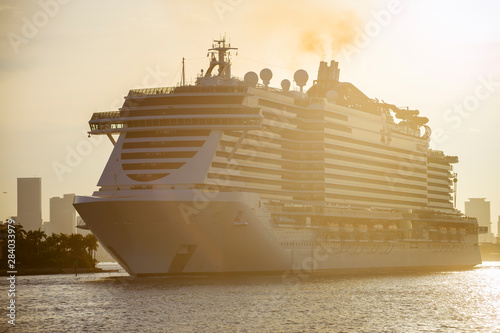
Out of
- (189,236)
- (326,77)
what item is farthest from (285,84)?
(189,236)

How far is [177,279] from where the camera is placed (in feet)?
283

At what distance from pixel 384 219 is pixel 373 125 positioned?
37.8ft

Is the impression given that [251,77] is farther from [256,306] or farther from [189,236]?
[256,306]

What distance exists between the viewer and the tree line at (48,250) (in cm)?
15150

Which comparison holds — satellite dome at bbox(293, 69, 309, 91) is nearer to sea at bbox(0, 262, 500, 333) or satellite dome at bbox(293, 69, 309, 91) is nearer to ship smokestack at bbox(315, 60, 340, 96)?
ship smokestack at bbox(315, 60, 340, 96)

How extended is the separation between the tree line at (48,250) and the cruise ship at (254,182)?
50854 millimetres

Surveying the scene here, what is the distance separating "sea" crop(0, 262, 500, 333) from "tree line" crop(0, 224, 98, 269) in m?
57.7

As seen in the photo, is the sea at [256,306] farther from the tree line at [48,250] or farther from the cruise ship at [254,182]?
the tree line at [48,250]

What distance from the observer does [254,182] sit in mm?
92812

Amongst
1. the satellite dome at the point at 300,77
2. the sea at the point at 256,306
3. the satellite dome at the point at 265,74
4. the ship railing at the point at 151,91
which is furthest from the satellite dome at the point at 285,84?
the sea at the point at 256,306

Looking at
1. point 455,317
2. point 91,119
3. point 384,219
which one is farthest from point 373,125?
point 455,317

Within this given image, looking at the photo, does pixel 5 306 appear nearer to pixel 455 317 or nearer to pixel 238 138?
pixel 238 138

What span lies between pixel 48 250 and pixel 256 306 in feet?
326

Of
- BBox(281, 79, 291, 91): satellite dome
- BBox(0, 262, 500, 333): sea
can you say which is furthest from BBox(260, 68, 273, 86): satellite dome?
BBox(0, 262, 500, 333): sea
